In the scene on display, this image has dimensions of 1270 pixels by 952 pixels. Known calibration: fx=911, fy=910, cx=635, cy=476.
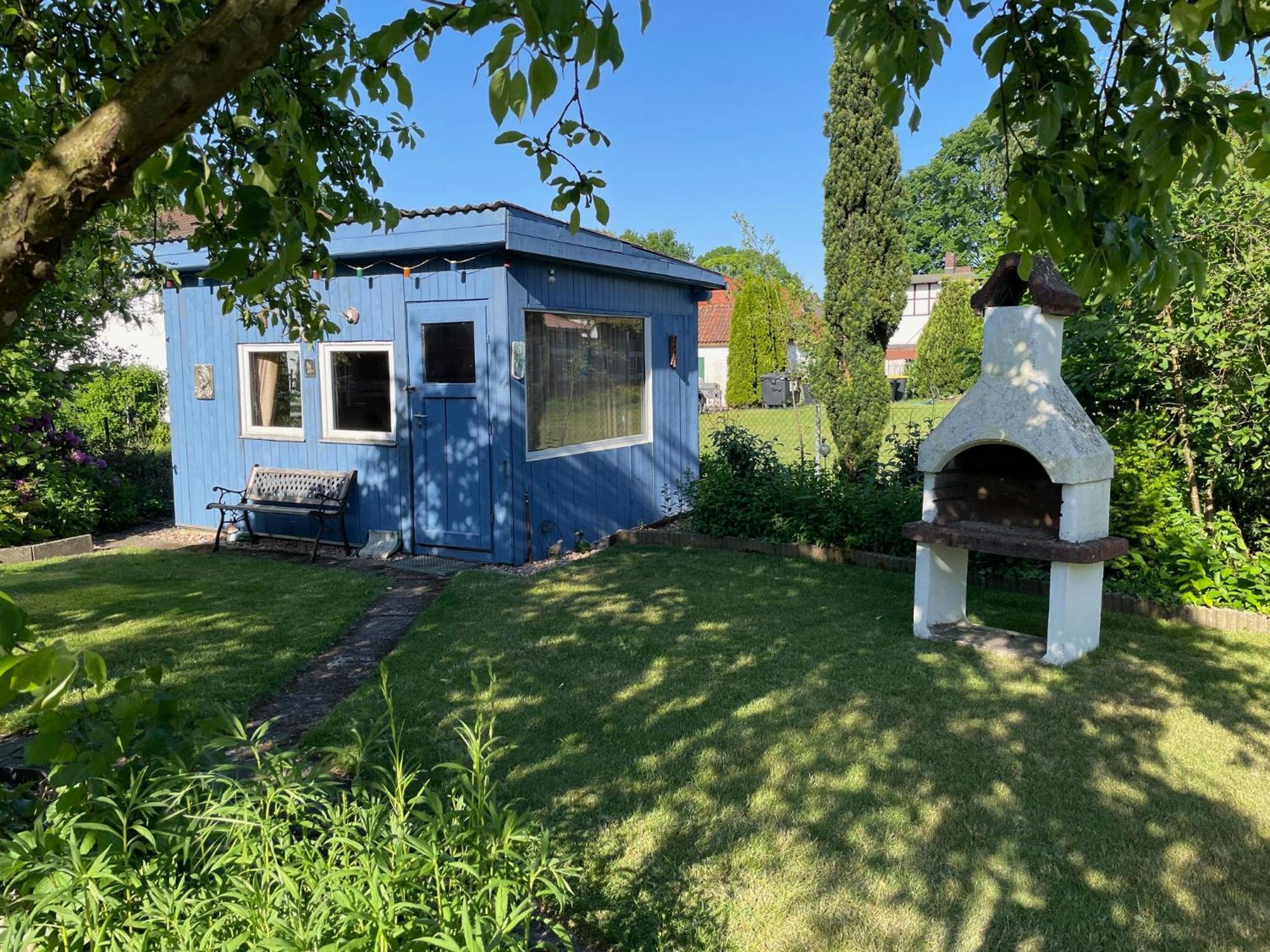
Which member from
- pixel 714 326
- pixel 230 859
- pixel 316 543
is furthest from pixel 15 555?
pixel 714 326

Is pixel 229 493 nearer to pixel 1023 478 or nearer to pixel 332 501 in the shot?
pixel 332 501

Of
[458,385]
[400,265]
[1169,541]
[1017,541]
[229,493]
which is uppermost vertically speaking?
[400,265]

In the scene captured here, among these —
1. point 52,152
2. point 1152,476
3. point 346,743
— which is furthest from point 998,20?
point 1152,476

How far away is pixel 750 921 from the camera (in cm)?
291

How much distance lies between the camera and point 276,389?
10.3 meters

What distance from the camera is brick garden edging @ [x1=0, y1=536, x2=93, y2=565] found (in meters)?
9.25

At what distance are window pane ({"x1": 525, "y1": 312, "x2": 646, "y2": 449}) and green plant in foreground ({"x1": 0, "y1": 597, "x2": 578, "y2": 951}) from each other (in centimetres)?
642

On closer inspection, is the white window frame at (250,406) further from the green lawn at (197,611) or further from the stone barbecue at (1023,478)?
the stone barbecue at (1023,478)

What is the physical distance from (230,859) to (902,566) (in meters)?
6.55

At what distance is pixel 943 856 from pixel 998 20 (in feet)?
9.42

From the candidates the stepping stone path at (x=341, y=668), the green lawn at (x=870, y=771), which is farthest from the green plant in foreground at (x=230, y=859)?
the stepping stone path at (x=341, y=668)

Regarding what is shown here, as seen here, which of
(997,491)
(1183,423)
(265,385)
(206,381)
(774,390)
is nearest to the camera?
(997,491)

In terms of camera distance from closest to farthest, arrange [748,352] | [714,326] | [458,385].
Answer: [458,385], [748,352], [714,326]

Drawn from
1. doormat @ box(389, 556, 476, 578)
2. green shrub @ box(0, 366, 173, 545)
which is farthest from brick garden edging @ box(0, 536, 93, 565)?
doormat @ box(389, 556, 476, 578)
